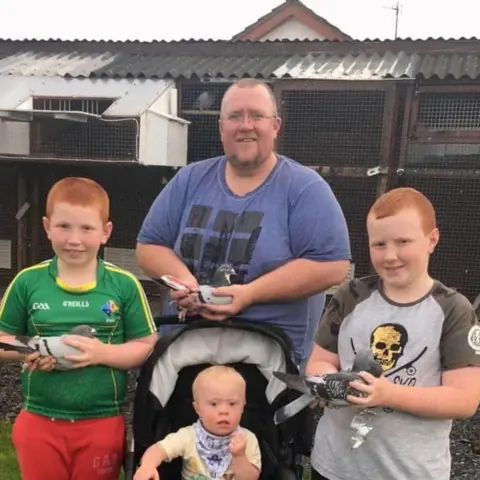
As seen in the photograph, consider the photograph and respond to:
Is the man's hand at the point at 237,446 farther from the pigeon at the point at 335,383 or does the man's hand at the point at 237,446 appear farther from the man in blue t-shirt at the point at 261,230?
the man in blue t-shirt at the point at 261,230

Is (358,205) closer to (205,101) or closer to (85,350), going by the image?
(205,101)

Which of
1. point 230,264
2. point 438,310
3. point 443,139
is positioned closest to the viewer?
point 438,310

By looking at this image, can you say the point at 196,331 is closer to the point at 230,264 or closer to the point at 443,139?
the point at 230,264

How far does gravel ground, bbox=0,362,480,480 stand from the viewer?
366 cm

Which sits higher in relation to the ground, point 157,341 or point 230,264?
point 230,264

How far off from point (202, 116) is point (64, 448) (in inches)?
211

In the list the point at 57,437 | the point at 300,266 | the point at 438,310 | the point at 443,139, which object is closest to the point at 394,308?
the point at 438,310

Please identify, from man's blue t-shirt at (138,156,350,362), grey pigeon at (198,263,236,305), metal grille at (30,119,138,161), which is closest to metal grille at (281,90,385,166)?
metal grille at (30,119,138,161)

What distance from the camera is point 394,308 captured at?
161cm

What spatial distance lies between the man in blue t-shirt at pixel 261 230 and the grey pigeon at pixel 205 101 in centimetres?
480

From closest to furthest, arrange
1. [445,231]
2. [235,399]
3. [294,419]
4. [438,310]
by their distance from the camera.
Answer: [438,310], [235,399], [294,419], [445,231]

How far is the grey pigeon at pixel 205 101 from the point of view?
22.4 feet

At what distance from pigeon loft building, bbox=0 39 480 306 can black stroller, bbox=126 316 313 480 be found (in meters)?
→ 4.50

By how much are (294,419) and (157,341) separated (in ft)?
1.56
